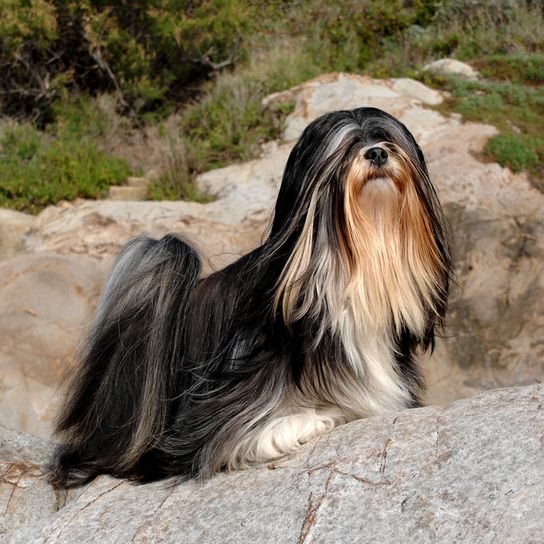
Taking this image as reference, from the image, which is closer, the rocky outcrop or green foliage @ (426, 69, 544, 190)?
the rocky outcrop

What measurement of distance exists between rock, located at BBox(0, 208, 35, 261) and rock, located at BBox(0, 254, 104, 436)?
3.21 ft

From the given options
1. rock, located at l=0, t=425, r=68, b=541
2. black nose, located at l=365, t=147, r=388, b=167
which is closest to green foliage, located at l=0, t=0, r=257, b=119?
rock, located at l=0, t=425, r=68, b=541

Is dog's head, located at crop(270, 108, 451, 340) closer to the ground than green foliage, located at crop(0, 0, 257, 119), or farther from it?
farther from it

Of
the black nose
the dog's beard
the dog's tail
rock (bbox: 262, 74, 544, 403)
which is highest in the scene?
the black nose

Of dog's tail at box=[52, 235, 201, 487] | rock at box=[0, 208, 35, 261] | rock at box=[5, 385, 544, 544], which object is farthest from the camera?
rock at box=[0, 208, 35, 261]

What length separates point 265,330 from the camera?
3.72 meters

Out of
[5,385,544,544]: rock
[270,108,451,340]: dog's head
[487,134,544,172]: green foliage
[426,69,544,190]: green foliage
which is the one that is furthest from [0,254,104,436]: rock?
[426,69,544,190]: green foliage

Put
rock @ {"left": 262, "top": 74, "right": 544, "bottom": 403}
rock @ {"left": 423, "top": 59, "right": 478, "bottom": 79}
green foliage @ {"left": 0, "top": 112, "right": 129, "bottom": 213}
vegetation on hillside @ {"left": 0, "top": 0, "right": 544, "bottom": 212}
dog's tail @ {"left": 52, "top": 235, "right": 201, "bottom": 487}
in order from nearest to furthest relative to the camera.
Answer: dog's tail @ {"left": 52, "top": 235, "right": 201, "bottom": 487} < rock @ {"left": 262, "top": 74, "right": 544, "bottom": 403} < green foliage @ {"left": 0, "top": 112, "right": 129, "bottom": 213} < vegetation on hillside @ {"left": 0, "top": 0, "right": 544, "bottom": 212} < rock @ {"left": 423, "top": 59, "right": 478, "bottom": 79}

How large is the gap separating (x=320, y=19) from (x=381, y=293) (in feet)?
35.9

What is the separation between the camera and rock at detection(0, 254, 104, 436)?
6777 millimetres

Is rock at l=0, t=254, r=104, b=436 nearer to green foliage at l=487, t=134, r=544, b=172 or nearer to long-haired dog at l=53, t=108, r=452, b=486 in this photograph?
long-haired dog at l=53, t=108, r=452, b=486

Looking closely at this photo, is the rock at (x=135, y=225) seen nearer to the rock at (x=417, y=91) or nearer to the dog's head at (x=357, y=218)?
the rock at (x=417, y=91)

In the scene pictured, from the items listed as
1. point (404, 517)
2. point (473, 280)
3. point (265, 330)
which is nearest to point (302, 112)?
point (473, 280)

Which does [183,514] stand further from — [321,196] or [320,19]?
[320,19]
